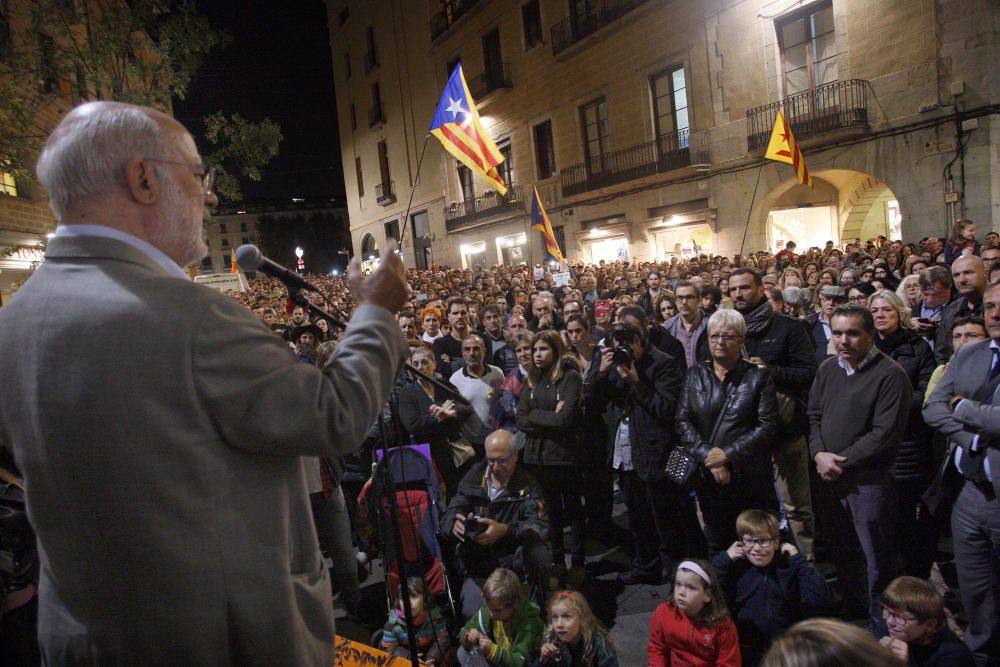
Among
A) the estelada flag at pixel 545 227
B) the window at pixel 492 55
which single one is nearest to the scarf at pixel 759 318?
the estelada flag at pixel 545 227

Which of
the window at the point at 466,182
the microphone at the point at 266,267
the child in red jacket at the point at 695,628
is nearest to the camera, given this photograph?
the microphone at the point at 266,267

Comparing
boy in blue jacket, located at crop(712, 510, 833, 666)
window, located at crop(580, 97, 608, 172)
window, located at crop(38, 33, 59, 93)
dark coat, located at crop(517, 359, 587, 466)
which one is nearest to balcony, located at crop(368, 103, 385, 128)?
window, located at crop(580, 97, 608, 172)

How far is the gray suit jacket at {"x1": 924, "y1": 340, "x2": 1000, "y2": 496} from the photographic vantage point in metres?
2.84

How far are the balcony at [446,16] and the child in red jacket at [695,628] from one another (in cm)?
2980

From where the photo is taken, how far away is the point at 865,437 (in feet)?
11.3

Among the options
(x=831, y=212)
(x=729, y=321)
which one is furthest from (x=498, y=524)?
(x=831, y=212)

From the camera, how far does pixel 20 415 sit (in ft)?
3.82

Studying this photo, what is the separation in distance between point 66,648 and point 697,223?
1977 cm

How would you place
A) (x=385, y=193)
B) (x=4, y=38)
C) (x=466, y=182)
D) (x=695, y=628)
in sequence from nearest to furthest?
(x=695, y=628), (x=4, y=38), (x=466, y=182), (x=385, y=193)

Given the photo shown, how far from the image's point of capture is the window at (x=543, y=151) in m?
25.4

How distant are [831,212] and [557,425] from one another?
17833 mm

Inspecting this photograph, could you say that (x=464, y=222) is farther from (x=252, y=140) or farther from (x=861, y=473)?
(x=861, y=473)

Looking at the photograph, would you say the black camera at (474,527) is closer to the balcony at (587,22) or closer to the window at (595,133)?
the balcony at (587,22)

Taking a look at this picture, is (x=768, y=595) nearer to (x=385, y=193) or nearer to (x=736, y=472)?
(x=736, y=472)
